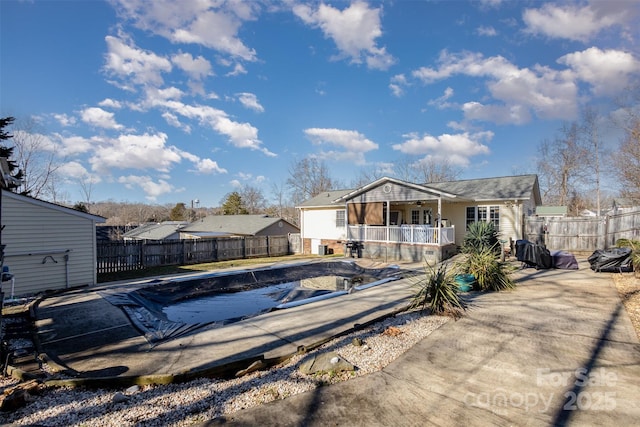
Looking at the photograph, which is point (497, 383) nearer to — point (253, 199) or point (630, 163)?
point (630, 163)

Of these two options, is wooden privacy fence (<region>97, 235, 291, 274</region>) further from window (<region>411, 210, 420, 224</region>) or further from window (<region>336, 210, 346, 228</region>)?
window (<region>411, 210, 420, 224</region>)

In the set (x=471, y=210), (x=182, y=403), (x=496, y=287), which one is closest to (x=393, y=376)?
(x=182, y=403)

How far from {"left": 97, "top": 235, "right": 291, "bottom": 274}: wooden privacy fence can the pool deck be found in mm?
5638

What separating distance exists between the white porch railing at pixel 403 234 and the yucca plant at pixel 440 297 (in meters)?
8.25

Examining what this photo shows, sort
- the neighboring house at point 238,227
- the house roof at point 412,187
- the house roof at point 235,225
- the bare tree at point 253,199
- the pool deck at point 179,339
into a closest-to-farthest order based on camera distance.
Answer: the pool deck at point 179,339 → the house roof at point 412,187 → the neighboring house at point 238,227 → the house roof at point 235,225 → the bare tree at point 253,199

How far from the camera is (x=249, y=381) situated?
147 inches

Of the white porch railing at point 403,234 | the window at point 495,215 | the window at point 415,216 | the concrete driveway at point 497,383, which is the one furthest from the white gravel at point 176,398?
the window at point 415,216

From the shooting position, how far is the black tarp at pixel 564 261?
1145 centimetres

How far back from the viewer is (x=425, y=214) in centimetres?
1895

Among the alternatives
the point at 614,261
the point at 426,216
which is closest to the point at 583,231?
the point at 614,261

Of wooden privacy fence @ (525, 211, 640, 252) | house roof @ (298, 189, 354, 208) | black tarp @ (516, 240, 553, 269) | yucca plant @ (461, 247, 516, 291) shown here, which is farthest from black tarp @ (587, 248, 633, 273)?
house roof @ (298, 189, 354, 208)

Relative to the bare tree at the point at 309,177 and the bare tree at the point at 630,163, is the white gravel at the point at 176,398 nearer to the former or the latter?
the bare tree at the point at 630,163

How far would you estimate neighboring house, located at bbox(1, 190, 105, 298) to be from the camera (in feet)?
29.0

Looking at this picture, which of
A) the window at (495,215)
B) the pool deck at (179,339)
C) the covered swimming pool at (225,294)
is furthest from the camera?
the window at (495,215)
